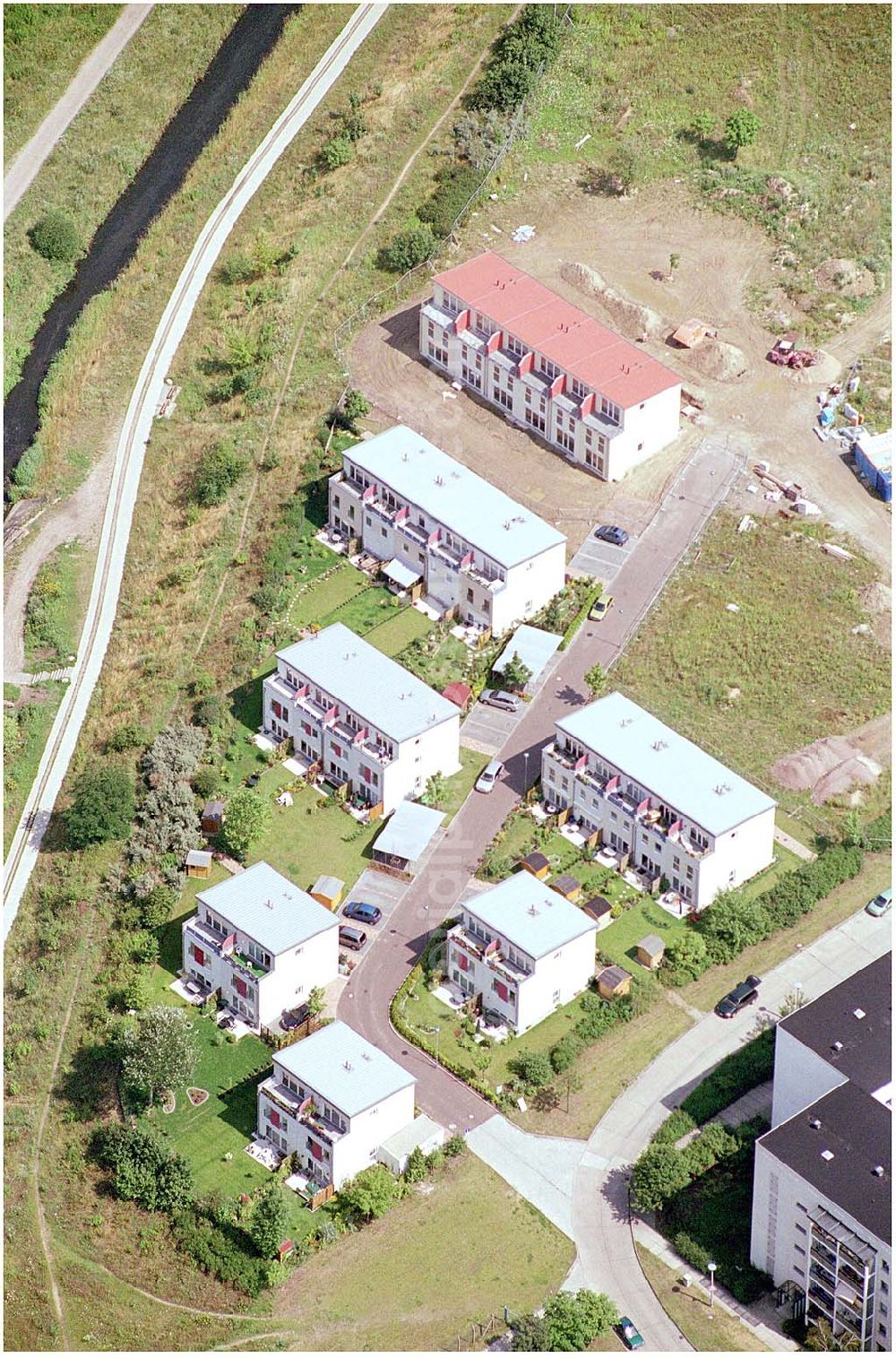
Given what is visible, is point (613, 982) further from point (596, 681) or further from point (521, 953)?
point (596, 681)

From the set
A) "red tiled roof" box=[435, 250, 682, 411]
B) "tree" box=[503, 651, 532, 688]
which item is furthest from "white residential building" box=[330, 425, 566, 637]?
"red tiled roof" box=[435, 250, 682, 411]

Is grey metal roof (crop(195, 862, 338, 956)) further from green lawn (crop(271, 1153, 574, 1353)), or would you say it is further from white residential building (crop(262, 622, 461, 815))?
green lawn (crop(271, 1153, 574, 1353))

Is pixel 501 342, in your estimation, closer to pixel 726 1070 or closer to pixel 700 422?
pixel 700 422

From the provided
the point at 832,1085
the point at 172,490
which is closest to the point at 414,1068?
the point at 832,1085

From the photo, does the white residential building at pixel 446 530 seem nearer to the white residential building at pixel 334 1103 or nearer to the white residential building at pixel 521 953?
the white residential building at pixel 521 953

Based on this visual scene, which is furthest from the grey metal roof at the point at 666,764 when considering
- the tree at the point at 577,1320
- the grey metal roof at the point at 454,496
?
the tree at the point at 577,1320
